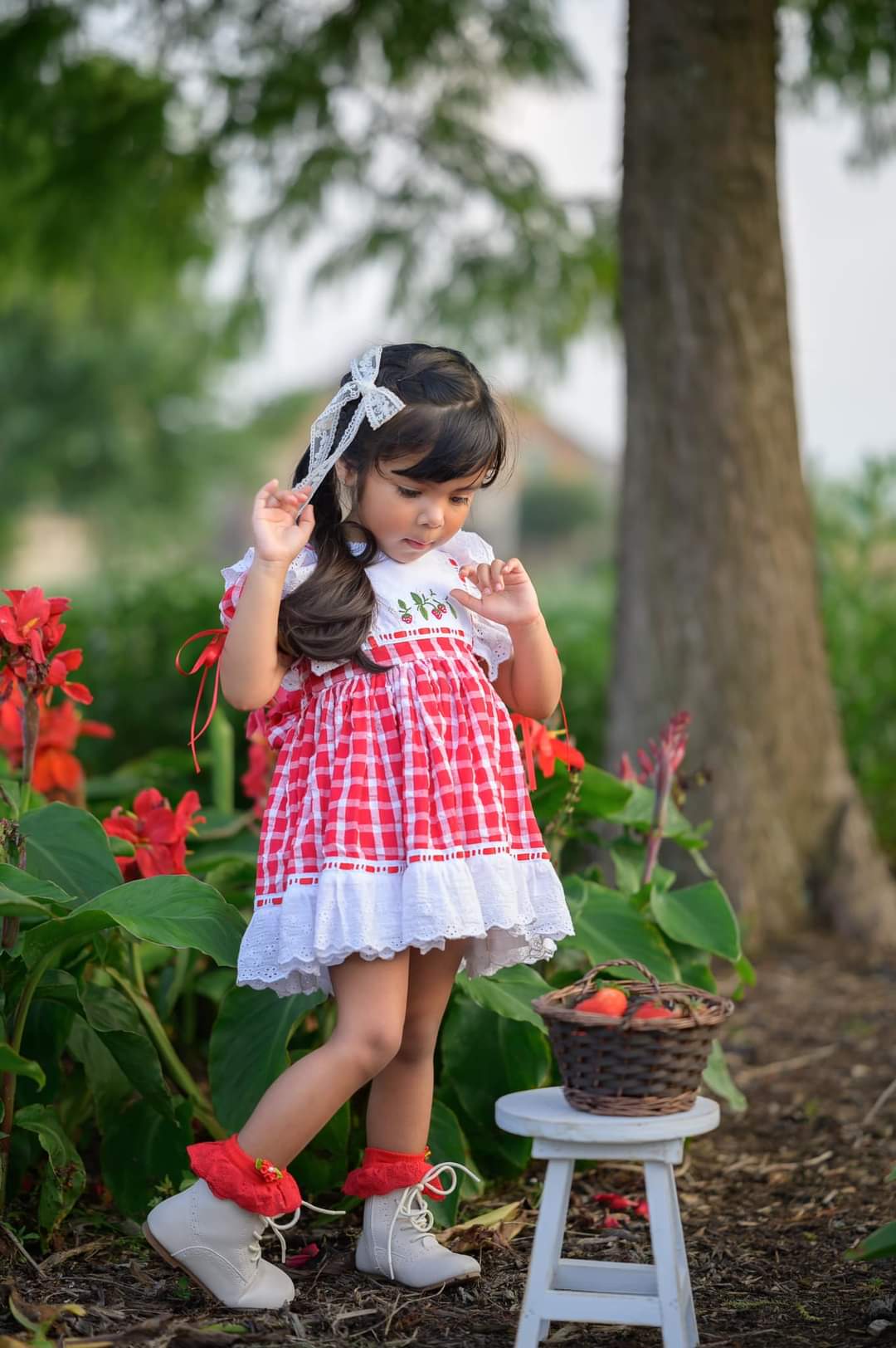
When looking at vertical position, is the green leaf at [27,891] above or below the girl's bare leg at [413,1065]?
above

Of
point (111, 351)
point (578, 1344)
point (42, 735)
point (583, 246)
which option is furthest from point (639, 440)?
point (111, 351)

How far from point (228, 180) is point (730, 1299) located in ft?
16.3

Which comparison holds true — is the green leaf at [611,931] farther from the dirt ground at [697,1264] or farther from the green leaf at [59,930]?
the green leaf at [59,930]

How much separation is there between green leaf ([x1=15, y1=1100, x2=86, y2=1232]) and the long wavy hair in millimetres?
826

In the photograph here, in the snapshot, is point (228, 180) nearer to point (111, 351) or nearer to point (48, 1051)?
point (48, 1051)

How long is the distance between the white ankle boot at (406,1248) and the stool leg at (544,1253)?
0.31 meters

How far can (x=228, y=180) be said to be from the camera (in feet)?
19.4

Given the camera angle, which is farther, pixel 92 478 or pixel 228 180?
pixel 92 478

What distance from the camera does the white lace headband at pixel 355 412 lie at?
206 centimetres

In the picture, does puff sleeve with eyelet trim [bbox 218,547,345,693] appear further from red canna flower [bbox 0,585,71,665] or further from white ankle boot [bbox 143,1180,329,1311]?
white ankle boot [bbox 143,1180,329,1311]

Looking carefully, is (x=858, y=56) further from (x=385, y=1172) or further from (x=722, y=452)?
(x=385, y=1172)

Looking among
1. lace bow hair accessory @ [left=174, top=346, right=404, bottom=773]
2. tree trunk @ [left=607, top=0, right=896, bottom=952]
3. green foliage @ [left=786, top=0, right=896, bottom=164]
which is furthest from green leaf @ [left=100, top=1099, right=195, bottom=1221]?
green foliage @ [left=786, top=0, right=896, bottom=164]

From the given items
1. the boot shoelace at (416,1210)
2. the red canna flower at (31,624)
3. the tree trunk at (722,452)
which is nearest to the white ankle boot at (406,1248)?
the boot shoelace at (416,1210)

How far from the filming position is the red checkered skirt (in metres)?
1.97
